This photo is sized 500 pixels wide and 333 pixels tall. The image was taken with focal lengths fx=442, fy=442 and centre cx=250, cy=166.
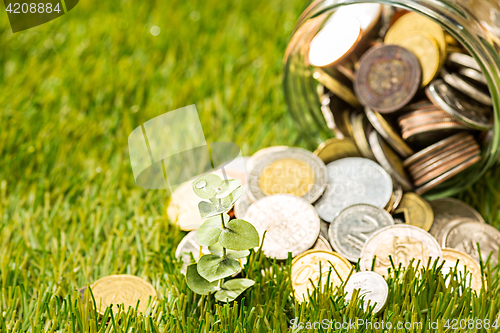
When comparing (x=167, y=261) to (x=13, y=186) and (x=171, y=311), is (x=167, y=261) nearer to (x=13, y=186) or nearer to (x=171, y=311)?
(x=171, y=311)

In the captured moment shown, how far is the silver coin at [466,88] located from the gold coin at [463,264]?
1.78 feet

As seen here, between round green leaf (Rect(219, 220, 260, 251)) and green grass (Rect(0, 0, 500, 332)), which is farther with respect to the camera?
green grass (Rect(0, 0, 500, 332))

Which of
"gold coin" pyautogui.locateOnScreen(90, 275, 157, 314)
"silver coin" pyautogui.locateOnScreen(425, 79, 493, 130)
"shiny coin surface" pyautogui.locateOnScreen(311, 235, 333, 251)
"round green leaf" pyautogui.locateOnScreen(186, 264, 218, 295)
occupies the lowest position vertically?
"gold coin" pyautogui.locateOnScreen(90, 275, 157, 314)

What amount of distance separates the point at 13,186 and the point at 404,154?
59.9 inches

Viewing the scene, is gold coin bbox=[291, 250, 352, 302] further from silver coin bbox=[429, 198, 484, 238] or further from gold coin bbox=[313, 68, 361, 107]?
gold coin bbox=[313, 68, 361, 107]

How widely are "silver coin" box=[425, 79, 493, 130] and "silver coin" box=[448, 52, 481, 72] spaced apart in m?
0.08

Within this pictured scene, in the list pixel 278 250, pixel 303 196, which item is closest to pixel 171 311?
pixel 278 250

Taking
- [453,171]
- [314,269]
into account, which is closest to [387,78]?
[453,171]

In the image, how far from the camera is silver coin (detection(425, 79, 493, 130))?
1497 mm

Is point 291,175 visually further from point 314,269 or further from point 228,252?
point 228,252

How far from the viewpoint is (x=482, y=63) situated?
4.38 feet

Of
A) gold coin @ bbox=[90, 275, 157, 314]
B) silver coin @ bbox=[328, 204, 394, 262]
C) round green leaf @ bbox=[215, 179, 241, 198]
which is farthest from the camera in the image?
silver coin @ bbox=[328, 204, 394, 262]

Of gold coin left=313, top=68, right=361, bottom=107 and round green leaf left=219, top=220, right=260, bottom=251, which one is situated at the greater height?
gold coin left=313, top=68, right=361, bottom=107

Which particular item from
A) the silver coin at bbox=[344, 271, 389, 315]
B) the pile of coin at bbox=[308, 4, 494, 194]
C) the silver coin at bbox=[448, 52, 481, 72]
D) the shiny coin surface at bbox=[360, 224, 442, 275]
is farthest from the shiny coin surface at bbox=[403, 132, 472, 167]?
the silver coin at bbox=[344, 271, 389, 315]
